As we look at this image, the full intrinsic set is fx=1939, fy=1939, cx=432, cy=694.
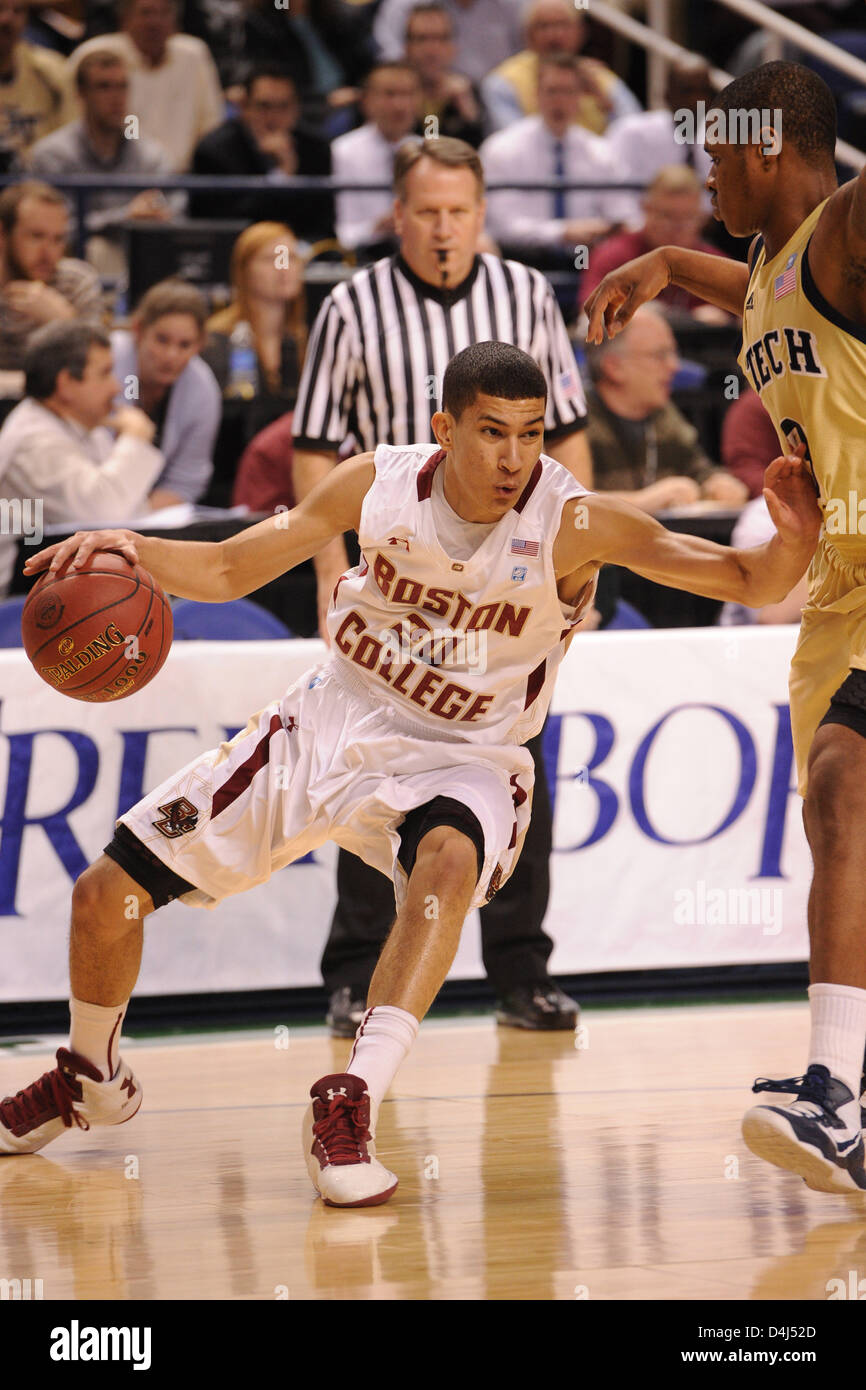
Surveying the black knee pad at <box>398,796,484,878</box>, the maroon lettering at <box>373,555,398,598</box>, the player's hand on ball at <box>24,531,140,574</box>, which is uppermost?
the player's hand on ball at <box>24,531,140,574</box>

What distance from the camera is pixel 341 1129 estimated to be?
3717mm

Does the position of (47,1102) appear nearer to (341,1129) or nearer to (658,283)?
(341,1129)

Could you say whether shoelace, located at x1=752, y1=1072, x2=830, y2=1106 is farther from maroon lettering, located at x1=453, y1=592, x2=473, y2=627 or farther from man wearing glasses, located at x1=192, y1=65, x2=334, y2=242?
man wearing glasses, located at x1=192, y1=65, x2=334, y2=242

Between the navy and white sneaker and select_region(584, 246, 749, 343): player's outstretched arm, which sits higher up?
select_region(584, 246, 749, 343): player's outstretched arm

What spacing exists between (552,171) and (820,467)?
7332 millimetres

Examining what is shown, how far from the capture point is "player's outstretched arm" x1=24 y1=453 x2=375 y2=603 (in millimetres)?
4195

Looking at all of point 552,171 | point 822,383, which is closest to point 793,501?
point 822,383

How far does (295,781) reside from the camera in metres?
4.17

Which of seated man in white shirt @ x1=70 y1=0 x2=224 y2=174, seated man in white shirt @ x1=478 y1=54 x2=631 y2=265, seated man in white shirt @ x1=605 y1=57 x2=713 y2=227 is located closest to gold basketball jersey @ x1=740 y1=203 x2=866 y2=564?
seated man in white shirt @ x1=478 y1=54 x2=631 y2=265

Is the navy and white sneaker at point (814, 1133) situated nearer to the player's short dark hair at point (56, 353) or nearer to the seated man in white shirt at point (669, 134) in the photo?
the player's short dark hair at point (56, 353)

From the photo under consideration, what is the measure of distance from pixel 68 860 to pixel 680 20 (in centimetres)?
925

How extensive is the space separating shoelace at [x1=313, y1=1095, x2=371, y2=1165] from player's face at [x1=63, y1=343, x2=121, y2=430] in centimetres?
382

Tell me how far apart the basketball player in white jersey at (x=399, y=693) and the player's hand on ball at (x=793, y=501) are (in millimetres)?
141

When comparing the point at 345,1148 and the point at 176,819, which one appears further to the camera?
the point at 176,819
